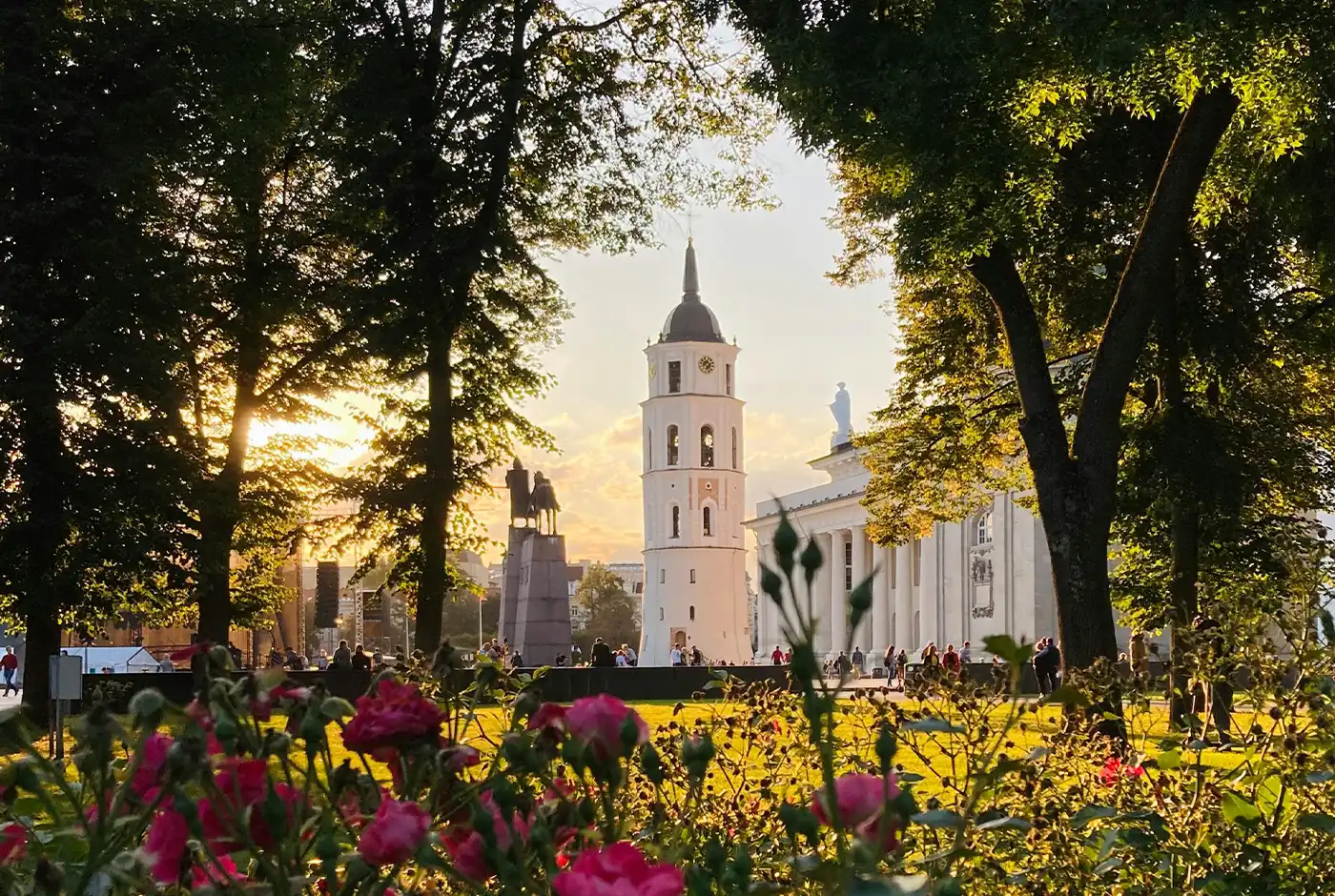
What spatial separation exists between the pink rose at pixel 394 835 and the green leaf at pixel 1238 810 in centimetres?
282

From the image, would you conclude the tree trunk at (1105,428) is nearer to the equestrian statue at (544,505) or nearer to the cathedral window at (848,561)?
the equestrian statue at (544,505)

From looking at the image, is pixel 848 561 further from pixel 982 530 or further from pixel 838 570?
pixel 982 530

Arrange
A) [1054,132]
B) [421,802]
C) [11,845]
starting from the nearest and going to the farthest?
[11,845], [421,802], [1054,132]

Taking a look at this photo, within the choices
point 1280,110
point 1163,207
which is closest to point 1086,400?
point 1163,207

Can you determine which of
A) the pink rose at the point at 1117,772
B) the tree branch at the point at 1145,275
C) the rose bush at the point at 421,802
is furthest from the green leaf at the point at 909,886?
the tree branch at the point at 1145,275

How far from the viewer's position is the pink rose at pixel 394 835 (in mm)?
1855

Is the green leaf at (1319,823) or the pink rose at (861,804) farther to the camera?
the green leaf at (1319,823)

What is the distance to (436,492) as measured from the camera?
19297 mm

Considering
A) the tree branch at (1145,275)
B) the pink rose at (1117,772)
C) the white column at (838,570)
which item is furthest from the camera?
the white column at (838,570)

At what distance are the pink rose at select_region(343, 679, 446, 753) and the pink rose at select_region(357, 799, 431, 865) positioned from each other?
0.75 ft

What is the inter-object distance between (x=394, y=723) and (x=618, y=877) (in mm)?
630

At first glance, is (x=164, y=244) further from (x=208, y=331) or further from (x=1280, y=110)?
(x=1280, y=110)

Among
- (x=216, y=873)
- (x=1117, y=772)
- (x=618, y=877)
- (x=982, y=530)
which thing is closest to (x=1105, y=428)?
(x=1117, y=772)

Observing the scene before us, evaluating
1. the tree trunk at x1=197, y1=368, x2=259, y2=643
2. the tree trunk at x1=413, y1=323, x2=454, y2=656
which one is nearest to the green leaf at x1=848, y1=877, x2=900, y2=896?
the tree trunk at x1=413, y1=323, x2=454, y2=656
